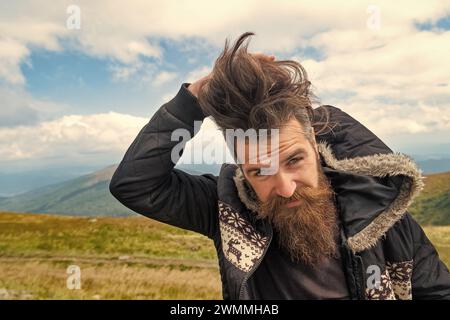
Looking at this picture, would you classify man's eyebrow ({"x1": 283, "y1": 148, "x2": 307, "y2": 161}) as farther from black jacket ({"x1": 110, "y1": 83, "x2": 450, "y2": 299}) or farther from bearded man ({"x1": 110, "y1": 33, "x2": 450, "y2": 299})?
black jacket ({"x1": 110, "y1": 83, "x2": 450, "y2": 299})

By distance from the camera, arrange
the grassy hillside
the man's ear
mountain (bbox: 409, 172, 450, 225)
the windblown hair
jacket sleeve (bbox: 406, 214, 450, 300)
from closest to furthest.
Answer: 1. the windblown hair
2. jacket sleeve (bbox: 406, 214, 450, 300)
3. the man's ear
4. the grassy hillside
5. mountain (bbox: 409, 172, 450, 225)

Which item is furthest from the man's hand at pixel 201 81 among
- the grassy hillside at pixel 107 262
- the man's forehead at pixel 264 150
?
the grassy hillside at pixel 107 262

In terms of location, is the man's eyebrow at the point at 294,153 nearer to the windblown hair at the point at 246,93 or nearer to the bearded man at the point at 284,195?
the bearded man at the point at 284,195

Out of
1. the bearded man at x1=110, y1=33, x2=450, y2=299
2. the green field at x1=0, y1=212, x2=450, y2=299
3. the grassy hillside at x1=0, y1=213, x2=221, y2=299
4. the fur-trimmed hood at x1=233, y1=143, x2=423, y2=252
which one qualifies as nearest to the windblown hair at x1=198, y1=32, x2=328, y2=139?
the bearded man at x1=110, y1=33, x2=450, y2=299

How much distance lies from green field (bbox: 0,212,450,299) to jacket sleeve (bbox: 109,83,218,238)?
15.4 metres

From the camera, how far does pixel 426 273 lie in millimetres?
4309

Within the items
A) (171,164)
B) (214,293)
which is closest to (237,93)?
(171,164)

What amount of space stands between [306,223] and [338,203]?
457 mm

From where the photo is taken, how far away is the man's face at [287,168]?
13.4 feet

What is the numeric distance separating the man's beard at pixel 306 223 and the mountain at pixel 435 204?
75.2 metres

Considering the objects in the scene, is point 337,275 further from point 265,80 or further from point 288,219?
point 265,80

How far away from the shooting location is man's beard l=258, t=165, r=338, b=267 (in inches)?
169

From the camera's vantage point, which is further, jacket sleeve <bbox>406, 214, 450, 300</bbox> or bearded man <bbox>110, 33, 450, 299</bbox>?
jacket sleeve <bbox>406, 214, 450, 300</bbox>

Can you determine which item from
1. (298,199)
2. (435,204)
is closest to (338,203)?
(298,199)
